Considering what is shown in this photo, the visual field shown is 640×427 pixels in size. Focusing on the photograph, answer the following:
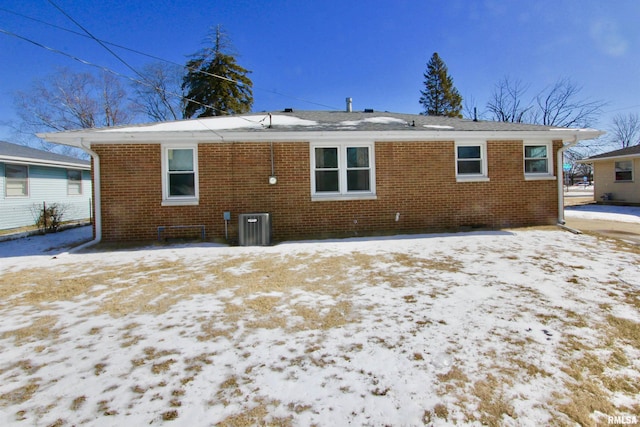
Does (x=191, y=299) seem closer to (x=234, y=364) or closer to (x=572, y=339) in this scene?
(x=234, y=364)

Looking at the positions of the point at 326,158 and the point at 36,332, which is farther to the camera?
the point at 326,158

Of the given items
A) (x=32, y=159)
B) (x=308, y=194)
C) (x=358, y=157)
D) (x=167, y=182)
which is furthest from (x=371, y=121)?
(x=32, y=159)

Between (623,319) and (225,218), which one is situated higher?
(225,218)

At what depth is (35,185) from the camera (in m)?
13.4

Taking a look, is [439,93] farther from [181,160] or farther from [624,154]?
[181,160]

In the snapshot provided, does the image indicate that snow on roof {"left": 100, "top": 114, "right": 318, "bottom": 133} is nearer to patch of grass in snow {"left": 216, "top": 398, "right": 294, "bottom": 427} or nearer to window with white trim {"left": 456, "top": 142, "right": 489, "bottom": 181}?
window with white trim {"left": 456, "top": 142, "right": 489, "bottom": 181}

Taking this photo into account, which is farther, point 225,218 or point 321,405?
point 225,218

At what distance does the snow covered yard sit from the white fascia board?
11.9ft

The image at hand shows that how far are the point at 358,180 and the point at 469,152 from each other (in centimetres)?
350

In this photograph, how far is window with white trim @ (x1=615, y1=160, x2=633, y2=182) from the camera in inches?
673

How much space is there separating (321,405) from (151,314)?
2.55 meters

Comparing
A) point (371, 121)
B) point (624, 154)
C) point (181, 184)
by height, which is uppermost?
point (371, 121)

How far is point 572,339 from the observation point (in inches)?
116

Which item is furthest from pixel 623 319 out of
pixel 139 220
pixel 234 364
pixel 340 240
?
pixel 139 220
